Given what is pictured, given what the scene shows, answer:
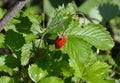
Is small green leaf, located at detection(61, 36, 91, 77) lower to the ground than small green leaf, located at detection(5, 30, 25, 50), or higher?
lower

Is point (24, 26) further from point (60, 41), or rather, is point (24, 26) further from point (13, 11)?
point (60, 41)

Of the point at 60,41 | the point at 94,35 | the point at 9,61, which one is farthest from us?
the point at 9,61

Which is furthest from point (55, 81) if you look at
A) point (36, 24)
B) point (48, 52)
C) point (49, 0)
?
point (49, 0)

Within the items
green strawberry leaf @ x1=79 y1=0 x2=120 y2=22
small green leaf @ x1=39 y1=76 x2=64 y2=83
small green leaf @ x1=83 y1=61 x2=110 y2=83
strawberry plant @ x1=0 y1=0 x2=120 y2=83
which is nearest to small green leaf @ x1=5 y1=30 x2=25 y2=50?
strawberry plant @ x1=0 y1=0 x2=120 y2=83

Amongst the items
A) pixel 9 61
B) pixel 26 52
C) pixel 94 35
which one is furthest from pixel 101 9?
pixel 26 52

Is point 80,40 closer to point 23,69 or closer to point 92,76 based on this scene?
point 92,76

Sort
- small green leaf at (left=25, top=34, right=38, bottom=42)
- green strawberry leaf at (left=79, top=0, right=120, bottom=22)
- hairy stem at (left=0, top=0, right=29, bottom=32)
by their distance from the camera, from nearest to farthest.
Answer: hairy stem at (left=0, top=0, right=29, bottom=32)
small green leaf at (left=25, top=34, right=38, bottom=42)
green strawberry leaf at (left=79, top=0, right=120, bottom=22)

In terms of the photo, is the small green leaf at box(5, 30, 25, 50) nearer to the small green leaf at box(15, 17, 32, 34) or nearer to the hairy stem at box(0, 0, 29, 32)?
the small green leaf at box(15, 17, 32, 34)
